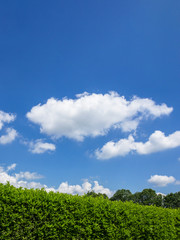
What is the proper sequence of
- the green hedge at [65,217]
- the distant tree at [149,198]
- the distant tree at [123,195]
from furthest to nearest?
the distant tree at [123,195]
the distant tree at [149,198]
the green hedge at [65,217]

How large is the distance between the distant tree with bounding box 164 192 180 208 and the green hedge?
186ft

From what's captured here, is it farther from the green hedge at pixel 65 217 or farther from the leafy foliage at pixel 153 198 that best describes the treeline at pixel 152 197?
the green hedge at pixel 65 217

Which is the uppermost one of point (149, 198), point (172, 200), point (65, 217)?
point (149, 198)

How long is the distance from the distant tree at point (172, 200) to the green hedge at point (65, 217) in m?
56.7

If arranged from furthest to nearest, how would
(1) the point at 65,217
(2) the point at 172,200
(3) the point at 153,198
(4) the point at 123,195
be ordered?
1. (4) the point at 123,195
2. (3) the point at 153,198
3. (2) the point at 172,200
4. (1) the point at 65,217

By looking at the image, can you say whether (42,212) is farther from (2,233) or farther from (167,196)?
(167,196)

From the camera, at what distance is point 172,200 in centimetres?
6372

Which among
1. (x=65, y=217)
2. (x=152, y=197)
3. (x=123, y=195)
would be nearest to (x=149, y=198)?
(x=152, y=197)

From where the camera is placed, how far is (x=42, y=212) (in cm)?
802

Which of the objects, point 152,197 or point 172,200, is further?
point 152,197

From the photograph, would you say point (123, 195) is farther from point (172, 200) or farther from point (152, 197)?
point (172, 200)

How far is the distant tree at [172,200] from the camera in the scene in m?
62.3

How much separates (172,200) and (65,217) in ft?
210

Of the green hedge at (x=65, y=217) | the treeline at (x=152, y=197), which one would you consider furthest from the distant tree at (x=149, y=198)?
the green hedge at (x=65, y=217)
